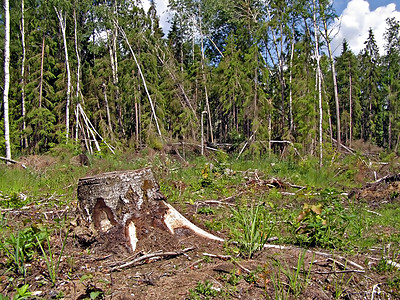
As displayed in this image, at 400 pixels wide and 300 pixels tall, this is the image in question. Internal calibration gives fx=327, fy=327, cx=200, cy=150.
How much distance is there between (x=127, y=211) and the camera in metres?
3.42

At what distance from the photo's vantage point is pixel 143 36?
54.3 feet

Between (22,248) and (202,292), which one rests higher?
(22,248)

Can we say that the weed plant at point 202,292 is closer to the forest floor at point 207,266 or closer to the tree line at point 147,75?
the forest floor at point 207,266

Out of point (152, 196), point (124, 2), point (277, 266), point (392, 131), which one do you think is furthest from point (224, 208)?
point (392, 131)

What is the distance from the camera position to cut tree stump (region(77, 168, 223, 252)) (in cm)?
334

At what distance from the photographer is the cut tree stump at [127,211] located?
Answer: 3336 mm

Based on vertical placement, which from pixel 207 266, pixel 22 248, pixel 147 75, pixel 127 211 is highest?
pixel 147 75

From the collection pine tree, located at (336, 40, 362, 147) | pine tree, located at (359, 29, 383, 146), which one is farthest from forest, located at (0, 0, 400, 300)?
pine tree, located at (359, 29, 383, 146)

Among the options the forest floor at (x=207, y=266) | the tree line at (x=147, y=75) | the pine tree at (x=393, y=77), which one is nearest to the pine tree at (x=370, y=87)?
the pine tree at (x=393, y=77)

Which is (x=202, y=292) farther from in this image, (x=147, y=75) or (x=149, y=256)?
(x=147, y=75)

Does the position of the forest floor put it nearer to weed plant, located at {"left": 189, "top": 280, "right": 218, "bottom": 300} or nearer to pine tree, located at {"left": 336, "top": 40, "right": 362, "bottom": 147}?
weed plant, located at {"left": 189, "top": 280, "right": 218, "bottom": 300}

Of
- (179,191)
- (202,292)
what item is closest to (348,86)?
(179,191)

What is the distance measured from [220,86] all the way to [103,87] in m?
7.27

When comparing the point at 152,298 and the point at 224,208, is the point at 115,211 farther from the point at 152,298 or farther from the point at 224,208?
the point at 224,208
